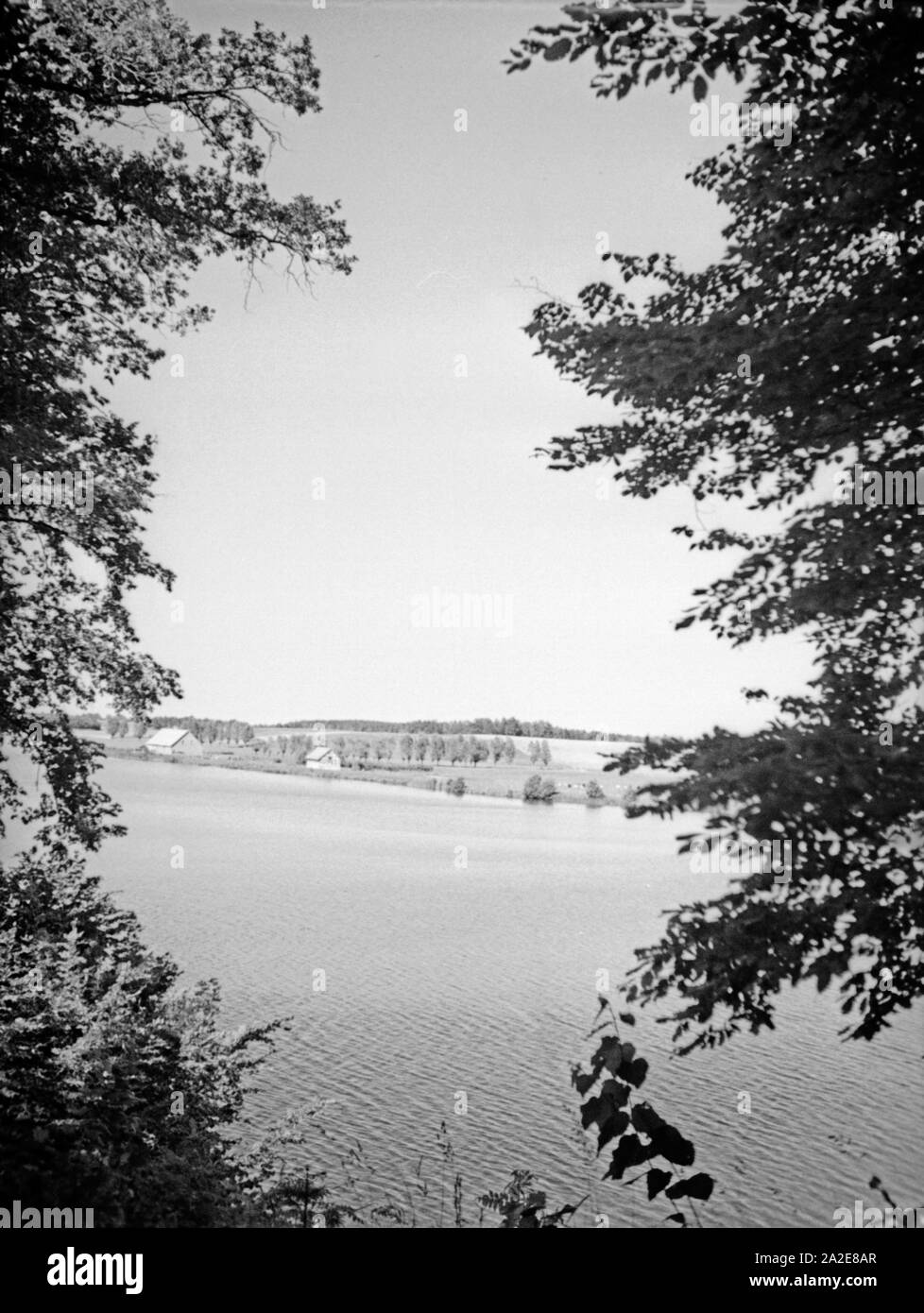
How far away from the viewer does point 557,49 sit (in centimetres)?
344

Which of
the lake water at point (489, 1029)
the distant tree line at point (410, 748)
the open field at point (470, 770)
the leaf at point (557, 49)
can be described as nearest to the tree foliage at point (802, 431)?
the leaf at point (557, 49)

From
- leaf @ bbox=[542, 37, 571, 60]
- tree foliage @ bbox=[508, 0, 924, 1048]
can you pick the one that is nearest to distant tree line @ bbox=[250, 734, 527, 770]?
tree foliage @ bbox=[508, 0, 924, 1048]

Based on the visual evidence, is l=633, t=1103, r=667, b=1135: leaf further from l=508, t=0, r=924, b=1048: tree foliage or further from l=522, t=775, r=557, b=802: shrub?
l=522, t=775, r=557, b=802: shrub

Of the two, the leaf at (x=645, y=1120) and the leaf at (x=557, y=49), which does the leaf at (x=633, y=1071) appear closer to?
the leaf at (x=645, y=1120)

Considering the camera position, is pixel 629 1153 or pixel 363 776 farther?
pixel 363 776

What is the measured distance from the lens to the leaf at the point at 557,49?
3.42 metres

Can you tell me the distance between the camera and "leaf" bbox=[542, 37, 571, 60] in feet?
11.2

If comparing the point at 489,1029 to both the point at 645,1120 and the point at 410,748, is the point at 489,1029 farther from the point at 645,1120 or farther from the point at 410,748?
the point at 410,748

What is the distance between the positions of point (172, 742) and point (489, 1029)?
56.8m

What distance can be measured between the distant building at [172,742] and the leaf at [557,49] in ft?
217

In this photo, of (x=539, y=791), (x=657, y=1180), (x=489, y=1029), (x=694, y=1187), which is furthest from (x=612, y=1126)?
(x=539, y=791)

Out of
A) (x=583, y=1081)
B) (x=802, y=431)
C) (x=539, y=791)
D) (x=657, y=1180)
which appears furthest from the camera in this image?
(x=539, y=791)

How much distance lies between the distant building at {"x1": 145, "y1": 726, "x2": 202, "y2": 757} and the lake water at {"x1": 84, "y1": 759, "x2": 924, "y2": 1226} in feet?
107
